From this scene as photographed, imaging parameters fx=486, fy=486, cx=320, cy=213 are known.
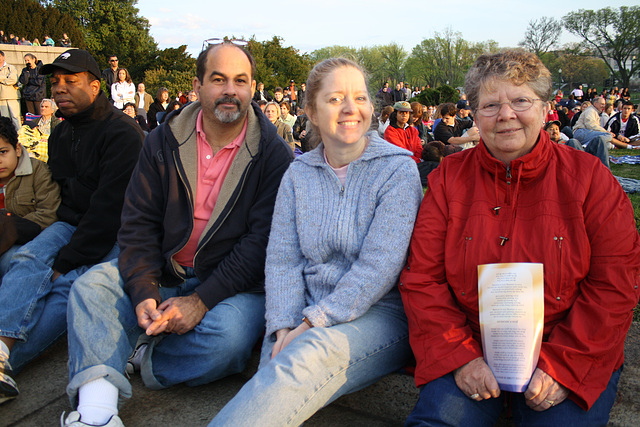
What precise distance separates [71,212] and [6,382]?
1.36 meters

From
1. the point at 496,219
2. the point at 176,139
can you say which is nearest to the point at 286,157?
the point at 176,139

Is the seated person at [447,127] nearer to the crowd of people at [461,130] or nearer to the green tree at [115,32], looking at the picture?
the crowd of people at [461,130]

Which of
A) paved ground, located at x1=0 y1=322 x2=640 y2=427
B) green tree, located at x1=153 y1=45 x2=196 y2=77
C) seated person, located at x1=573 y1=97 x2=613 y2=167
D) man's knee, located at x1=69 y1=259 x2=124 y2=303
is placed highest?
green tree, located at x1=153 y1=45 x2=196 y2=77

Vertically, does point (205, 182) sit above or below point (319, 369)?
above

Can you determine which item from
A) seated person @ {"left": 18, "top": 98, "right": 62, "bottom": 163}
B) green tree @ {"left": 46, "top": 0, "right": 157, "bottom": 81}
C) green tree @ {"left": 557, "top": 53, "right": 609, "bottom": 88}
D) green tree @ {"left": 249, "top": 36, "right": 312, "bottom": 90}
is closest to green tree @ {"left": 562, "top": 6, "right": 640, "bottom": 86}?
green tree @ {"left": 557, "top": 53, "right": 609, "bottom": 88}

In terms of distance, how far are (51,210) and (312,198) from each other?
2174mm

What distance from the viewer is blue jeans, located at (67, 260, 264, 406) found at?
2342 millimetres

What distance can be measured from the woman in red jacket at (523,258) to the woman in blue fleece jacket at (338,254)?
0.18 meters

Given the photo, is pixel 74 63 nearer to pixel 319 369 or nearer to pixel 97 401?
pixel 97 401

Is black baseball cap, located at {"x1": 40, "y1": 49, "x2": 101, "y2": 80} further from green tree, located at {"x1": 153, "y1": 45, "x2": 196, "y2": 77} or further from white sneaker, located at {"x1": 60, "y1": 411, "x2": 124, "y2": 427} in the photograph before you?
green tree, located at {"x1": 153, "y1": 45, "x2": 196, "y2": 77}

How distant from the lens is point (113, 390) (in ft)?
7.50

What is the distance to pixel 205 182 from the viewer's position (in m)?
2.94

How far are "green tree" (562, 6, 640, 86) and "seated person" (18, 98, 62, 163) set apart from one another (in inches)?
2311

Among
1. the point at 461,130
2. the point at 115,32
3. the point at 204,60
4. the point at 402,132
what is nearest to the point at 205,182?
the point at 204,60
